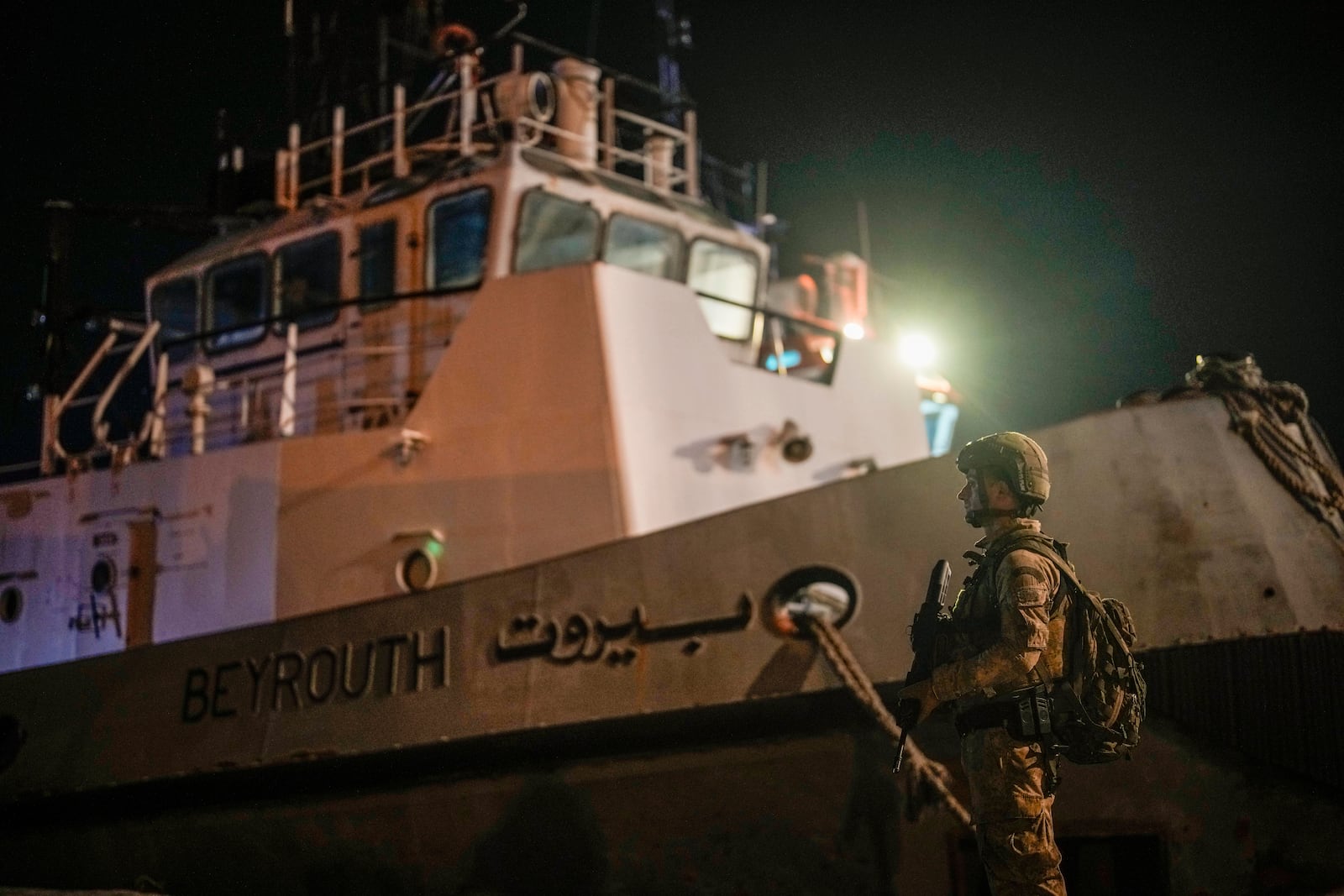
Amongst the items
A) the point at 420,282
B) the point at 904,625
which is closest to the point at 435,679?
the point at 904,625

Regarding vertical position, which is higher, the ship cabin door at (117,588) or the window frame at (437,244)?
the window frame at (437,244)

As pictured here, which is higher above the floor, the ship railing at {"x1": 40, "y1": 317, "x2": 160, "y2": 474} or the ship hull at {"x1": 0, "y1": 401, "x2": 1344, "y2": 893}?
the ship railing at {"x1": 40, "y1": 317, "x2": 160, "y2": 474}

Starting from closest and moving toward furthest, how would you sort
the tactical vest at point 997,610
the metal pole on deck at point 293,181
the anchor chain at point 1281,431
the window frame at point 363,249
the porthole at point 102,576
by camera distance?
the tactical vest at point 997,610 → the anchor chain at point 1281,431 → the porthole at point 102,576 → the window frame at point 363,249 → the metal pole on deck at point 293,181

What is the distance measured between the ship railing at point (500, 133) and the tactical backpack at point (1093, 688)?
4408 mm

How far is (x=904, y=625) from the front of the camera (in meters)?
4.32

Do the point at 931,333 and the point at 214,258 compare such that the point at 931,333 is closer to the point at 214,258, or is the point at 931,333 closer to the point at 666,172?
the point at 666,172

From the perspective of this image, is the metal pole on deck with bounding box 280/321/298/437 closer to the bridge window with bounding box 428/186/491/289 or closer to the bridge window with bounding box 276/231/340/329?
the bridge window with bounding box 276/231/340/329

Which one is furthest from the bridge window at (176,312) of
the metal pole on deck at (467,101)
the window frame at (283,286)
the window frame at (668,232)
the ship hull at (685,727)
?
the window frame at (668,232)

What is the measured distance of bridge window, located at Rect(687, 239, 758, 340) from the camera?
23.7 ft

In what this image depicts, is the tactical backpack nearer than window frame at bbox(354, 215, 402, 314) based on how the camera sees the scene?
Yes

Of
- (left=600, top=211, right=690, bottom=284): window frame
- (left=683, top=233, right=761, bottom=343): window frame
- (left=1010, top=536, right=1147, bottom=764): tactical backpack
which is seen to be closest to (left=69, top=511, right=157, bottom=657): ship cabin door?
(left=600, top=211, right=690, bottom=284): window frame

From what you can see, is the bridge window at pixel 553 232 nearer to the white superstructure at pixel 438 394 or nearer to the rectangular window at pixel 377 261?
the white superstructure at pixel 438 394

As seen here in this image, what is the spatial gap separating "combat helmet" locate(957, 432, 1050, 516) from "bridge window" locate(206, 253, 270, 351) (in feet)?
16.8

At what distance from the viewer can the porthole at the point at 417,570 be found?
18.1 ft
